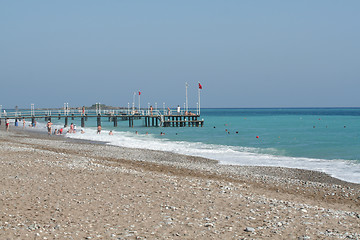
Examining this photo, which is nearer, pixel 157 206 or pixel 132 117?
pixel 157 206

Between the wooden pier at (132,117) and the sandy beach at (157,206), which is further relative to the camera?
the wooden pier at (132,117)

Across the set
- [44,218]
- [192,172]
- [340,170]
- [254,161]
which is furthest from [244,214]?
[254,161]

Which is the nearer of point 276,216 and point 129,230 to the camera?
point 129,230

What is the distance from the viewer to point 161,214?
821cm

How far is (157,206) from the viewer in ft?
28.9

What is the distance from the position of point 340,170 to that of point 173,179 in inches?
346

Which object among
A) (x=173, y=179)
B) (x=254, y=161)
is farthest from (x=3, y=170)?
(x=254, y=161)

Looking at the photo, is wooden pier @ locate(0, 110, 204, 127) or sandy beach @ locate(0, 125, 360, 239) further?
wooden pier @ locate(0, 110, 204, 127)

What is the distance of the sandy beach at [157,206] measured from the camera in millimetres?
7203

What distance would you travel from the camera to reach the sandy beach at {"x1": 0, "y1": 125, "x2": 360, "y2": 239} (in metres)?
7.20

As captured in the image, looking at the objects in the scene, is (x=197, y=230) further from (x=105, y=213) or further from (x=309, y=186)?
(x=309, y=186)

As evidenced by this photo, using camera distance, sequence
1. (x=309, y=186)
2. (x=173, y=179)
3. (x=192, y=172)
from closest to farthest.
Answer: (x=173, y=179)
(x=309, y=186)
(x=192, y=172)

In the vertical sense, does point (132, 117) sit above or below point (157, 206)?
above

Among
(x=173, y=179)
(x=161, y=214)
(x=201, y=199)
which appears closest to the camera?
(x=161, y=214)
